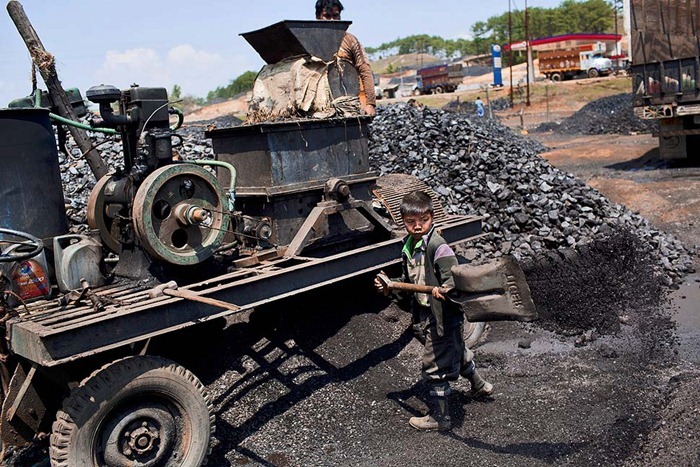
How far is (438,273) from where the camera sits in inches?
179

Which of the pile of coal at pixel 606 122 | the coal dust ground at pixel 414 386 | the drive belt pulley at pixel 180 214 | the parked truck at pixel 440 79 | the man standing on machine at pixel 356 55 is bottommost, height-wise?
the coal dust ground at pixel 414 386

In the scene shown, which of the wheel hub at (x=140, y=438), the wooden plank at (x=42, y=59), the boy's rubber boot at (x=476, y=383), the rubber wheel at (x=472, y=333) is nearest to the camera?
the wheel hub at (x=140, y=438)

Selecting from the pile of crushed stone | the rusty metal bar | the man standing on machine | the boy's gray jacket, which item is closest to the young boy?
the boy's gray jacket

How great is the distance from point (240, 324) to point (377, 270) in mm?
1288

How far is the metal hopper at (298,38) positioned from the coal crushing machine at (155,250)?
0.05 ft

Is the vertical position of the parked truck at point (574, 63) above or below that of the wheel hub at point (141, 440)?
above

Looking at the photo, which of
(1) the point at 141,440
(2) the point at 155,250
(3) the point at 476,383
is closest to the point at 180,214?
(2) the point at 155,250

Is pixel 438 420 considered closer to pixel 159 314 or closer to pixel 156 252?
pixel 159 314

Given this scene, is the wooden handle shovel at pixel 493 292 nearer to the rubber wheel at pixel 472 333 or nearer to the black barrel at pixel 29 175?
the rubber wheel at pixel 472 333

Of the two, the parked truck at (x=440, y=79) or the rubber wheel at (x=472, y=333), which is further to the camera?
the parked truck at (x=440, y=79)

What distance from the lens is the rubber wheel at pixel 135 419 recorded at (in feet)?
12.4

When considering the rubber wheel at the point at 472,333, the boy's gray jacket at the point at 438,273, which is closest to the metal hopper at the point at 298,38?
the boy's gray jacket at the point at 438,273

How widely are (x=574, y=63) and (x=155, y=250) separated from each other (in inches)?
1750

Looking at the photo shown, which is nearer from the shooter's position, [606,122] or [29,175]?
[29,175]
